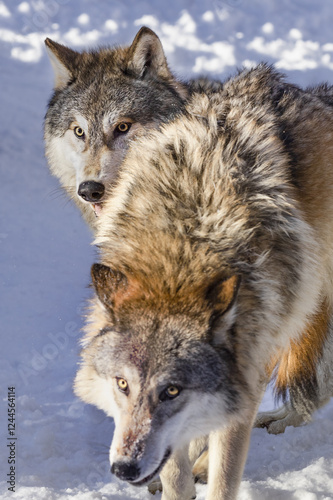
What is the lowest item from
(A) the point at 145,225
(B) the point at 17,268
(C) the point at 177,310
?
(B) the point at 17,268

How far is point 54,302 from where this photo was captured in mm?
6012

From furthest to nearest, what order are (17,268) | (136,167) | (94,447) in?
(17,268)
(94,447)
(136,167)

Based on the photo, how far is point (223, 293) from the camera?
2506 mm

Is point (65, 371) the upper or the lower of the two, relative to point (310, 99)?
lower

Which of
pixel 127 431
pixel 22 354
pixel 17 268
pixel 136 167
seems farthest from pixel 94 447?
pixel 17 268

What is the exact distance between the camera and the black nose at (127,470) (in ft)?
7.86

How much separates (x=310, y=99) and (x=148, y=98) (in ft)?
3.93

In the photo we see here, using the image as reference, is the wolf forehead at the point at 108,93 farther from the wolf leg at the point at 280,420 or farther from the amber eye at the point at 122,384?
the wolf leg at the point at 280,420

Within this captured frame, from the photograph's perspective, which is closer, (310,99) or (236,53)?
(310,99)

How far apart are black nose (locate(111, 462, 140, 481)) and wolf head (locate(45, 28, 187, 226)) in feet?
6.27

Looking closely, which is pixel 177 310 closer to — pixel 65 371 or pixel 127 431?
pixel 127 431

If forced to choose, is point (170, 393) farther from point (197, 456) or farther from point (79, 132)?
point (79, 132)

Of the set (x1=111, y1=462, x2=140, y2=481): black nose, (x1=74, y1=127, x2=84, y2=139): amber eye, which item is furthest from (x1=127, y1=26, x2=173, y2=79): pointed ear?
(x1=111, y1=462, x2=140, y2=481): black nose

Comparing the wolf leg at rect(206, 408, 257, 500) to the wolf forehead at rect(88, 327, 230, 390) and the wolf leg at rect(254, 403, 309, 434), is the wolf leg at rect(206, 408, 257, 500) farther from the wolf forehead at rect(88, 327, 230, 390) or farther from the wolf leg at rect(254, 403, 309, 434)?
the wolf leg at rect(254, 403, 309, 434)
